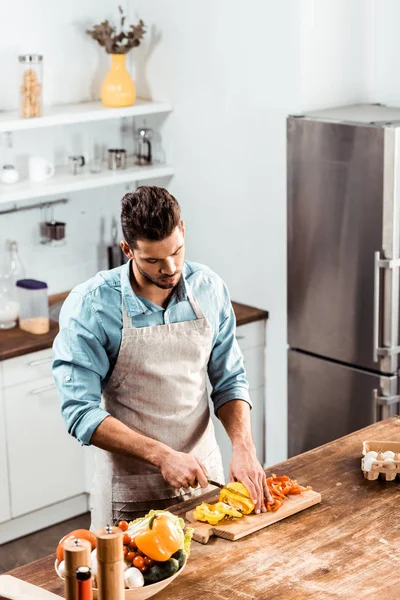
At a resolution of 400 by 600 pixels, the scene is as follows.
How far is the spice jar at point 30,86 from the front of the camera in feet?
14.7

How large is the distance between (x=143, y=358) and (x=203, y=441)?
37cm

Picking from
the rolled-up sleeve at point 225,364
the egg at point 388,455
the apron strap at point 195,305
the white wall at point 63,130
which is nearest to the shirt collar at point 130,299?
the apron strap at point 195,305

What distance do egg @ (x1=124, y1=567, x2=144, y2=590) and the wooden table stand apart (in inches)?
4.9

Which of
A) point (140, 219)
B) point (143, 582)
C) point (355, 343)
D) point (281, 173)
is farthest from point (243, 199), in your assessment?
point (143, 582)

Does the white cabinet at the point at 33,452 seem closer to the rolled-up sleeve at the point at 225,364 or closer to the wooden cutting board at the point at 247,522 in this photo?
the rolled-up sleeve at the point at 225,364

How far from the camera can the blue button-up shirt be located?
8.98 ft

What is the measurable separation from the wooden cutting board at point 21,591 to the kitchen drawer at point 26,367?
209 centimetres

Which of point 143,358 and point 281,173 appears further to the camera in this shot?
point 281,173

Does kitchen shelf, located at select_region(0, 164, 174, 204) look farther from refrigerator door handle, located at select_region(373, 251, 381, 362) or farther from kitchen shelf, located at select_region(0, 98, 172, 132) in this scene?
refrigerator door handle, located at select_region(373, 251, 381, 362)

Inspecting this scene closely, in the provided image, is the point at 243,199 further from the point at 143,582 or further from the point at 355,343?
the point at 143,582

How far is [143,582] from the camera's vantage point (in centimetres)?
220

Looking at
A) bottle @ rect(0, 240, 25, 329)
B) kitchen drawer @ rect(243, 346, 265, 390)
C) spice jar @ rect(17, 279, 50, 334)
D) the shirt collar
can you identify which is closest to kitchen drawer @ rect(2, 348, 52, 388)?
spice jar @ rect(17, 279, 50, 334)

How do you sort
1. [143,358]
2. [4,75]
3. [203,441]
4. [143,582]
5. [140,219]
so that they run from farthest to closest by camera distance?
[4,75] → [203,441] → [143,358] → [140,219] → [143,582]

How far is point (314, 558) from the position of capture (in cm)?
245
